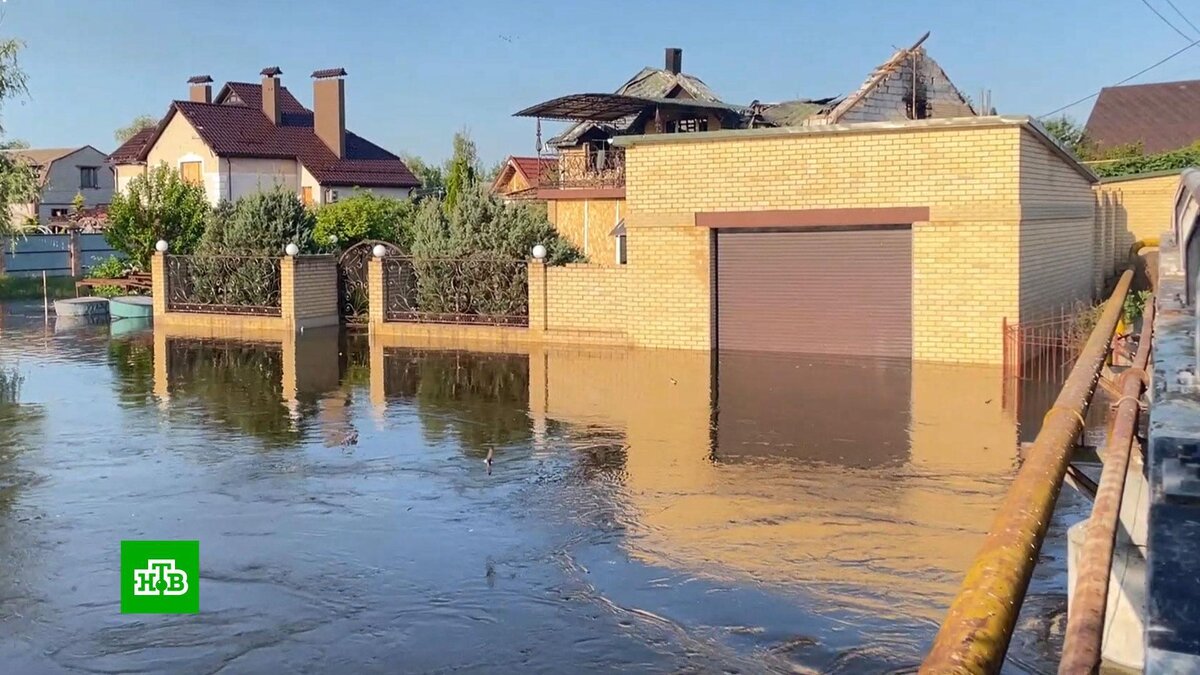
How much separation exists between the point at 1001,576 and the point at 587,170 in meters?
32.8

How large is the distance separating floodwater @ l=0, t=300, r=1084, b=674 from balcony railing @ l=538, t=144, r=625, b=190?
16.9 m

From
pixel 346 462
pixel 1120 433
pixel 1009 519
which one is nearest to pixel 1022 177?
pixel 346 462

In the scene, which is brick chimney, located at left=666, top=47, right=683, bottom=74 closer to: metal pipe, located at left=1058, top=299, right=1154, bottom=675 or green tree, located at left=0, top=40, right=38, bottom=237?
green tree, located at left=0, top=40, right=38, bottom=237

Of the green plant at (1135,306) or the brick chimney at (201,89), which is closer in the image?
the green plant at (1135,306)

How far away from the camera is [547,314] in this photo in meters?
21.8

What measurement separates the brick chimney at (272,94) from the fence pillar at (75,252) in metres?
9.54

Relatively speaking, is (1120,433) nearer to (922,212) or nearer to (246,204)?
(922,212)

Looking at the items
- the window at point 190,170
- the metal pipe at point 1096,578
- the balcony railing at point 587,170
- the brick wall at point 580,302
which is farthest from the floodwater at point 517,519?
the window at point 190,170

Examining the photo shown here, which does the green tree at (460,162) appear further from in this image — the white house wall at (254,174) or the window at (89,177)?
the window at (89,177)

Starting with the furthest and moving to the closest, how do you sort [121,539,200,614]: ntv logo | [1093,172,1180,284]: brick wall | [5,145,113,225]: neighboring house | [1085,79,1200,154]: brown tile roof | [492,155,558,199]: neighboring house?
[5,145,113,225]: neighboring house → [1085,79,1200,154]: brown tile roof → [492,155,558,199]: neighboring house → [1093,172,1180,284]: brick wall → [121,539,200,614]: ntv logo

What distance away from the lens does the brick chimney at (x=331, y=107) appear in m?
46.8

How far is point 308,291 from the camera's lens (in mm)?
24875

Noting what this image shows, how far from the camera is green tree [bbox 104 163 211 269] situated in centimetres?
3019

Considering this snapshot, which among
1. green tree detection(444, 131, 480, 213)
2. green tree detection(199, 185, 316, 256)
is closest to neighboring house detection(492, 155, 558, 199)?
green tree detection(444, 131, 480, 213)
